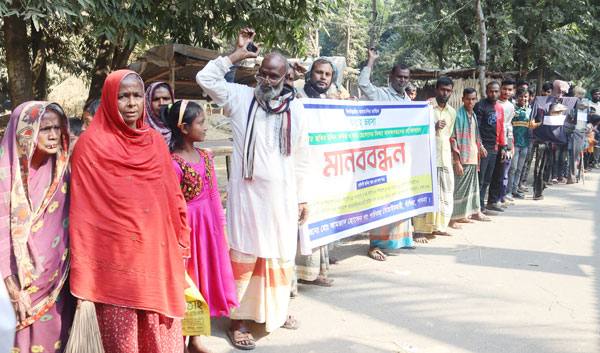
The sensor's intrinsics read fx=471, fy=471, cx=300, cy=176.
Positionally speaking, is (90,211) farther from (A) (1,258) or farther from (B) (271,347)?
(B) (271,347)

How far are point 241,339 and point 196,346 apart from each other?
0.30 metres

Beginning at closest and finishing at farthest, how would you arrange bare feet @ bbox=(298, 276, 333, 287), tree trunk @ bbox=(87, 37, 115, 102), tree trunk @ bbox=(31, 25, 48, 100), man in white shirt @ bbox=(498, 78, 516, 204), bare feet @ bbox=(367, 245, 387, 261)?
bare feet @ bbox=(298, 276, 333, 287) < bare feet @ bbox=(367, 245, 387, 261) < man in white shirt @ bbox=(498, 78, 516, 204) < tree trunk @ bbox=(87, 37, 115, 102) < tree trunk @ bbox=(31, 25, 48, 100)

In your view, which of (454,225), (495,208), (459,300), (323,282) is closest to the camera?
(459,300)

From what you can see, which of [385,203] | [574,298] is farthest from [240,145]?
[574,298]

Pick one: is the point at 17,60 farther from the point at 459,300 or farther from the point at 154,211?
the point at 459,300

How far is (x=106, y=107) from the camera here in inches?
90.8

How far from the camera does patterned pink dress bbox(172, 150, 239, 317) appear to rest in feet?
9.48

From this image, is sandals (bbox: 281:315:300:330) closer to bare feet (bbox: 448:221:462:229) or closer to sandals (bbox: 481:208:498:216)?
bare feet (bbox: 448:221:462:229)

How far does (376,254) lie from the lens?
500 centimetres

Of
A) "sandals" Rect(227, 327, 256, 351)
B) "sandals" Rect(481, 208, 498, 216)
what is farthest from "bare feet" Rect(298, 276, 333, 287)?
"sandals" Rect(481, 208, 498, 216)

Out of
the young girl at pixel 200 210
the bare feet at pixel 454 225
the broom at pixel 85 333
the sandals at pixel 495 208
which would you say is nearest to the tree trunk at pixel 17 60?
the young girl at pixel 200 210

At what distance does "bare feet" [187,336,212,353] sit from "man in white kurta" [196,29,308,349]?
9.0 inches

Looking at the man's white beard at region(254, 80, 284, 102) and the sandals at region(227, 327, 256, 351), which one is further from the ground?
the man's white beard at region(254, 80, 284, 102)

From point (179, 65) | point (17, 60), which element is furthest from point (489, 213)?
point (17, 60)
